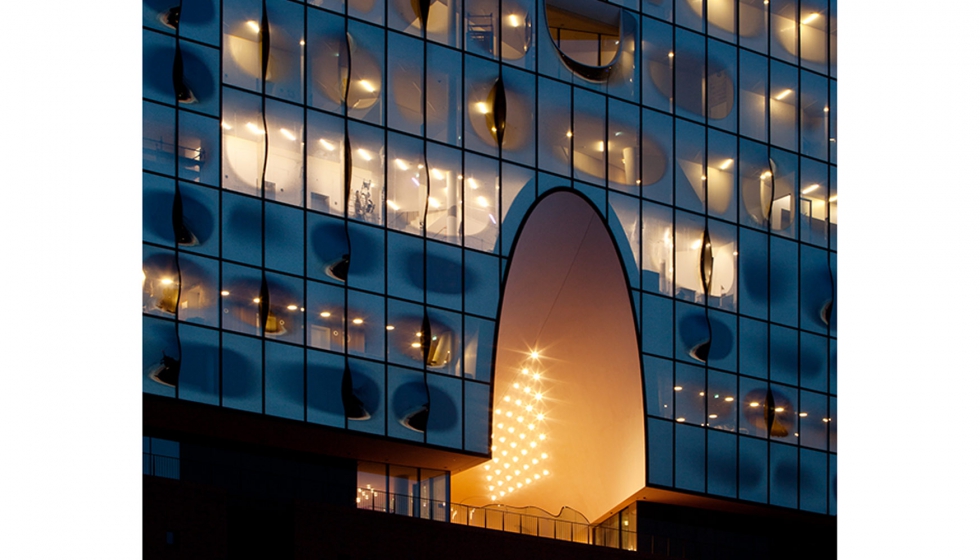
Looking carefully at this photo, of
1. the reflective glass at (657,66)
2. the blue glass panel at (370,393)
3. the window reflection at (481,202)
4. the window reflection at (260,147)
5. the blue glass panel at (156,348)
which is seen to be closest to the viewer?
the blue glass panel at (156,348)

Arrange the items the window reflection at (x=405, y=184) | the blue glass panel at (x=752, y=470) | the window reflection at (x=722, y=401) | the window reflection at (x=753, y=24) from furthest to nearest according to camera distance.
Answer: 1. the window reflection at (x=753, y=24)
2. the blue glass panel at (x=752, y=470)
3. the window reflection at (x=722, y=401)
4. the window reflection at (x=405, y=184)

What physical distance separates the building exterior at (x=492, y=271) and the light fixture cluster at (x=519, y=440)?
8 cm

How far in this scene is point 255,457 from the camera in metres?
38.7

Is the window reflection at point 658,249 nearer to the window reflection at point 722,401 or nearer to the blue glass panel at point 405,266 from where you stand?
the window reflection at point 722,401

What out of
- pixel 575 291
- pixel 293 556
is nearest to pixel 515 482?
pixel 575 291

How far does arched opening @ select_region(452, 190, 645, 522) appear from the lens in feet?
145

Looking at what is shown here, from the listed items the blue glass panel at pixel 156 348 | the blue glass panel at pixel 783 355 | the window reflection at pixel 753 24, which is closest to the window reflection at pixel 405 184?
the blue glass panel at pixel 156 348

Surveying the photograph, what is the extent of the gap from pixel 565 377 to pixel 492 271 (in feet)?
26.6

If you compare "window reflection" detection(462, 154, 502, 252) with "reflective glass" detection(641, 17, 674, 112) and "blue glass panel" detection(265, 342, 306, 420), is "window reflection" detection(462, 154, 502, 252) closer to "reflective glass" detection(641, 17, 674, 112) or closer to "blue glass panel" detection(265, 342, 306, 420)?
"reflective glass" detection(641, 17, 674, 112)

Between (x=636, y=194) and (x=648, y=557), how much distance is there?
1077 centimetres

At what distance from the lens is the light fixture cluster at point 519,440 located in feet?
160

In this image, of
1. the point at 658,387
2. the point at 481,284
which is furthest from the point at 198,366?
the point at 658,387

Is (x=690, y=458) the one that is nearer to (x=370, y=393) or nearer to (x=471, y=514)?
(x=471, y=514)

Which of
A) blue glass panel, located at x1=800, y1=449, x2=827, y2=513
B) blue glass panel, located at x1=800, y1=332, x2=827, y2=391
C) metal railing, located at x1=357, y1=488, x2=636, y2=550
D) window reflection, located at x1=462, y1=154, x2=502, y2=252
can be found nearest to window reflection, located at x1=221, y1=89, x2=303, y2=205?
window reflection, located at x1=462, y1=154, x2=502, y2=252
